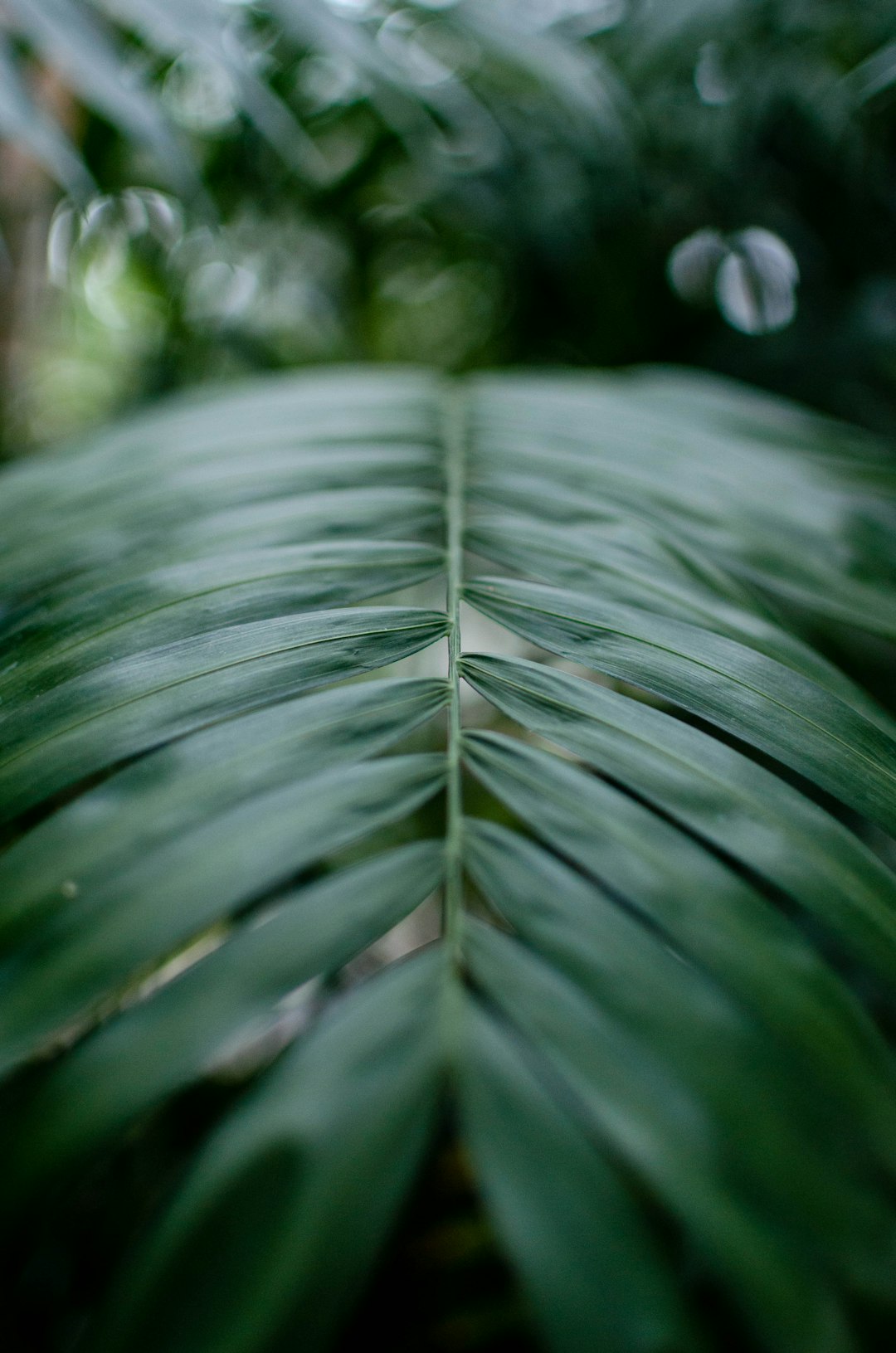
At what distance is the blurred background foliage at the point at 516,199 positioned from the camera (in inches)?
29.1

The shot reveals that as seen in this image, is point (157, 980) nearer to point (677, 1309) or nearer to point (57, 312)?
point (677, 1309)

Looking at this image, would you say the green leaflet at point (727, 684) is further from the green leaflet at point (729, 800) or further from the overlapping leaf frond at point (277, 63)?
the overlapping leaf frond at point (277, 63)

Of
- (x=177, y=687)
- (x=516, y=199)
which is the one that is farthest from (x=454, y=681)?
(x=516, y=199)

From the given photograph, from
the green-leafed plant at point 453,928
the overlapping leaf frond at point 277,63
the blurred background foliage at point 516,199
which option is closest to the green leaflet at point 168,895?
the green-leafed plant at point 453,928

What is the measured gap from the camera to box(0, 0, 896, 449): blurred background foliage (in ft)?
2.42

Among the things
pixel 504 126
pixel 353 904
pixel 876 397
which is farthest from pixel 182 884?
Answer: pixel 504 126

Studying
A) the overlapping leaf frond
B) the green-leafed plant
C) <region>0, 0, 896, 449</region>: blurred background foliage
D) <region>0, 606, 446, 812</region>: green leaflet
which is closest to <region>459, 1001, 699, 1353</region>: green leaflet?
the green-leafed plant

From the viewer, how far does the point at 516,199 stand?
87cm

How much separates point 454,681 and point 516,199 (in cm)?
82

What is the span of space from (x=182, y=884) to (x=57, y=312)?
1.06 metres

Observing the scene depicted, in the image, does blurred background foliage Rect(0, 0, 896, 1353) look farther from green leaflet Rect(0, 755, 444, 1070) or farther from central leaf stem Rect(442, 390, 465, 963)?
green leaflet Rect(0, 755, 444, 1070)

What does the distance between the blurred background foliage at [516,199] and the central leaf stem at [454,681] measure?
0.36m

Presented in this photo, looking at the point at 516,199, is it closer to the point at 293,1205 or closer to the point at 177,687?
the point at 177,687

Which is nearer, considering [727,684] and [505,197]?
[727,684]
